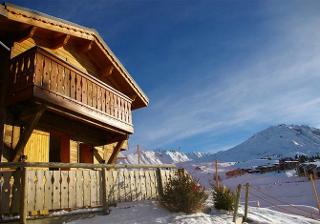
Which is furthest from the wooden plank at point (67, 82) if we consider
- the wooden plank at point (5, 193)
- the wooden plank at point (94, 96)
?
the wooden plank at point (5, 193)

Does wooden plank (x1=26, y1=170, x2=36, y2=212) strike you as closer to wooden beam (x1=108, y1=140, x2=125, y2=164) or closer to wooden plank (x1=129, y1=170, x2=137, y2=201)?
wooden plank (x1=129, y1=170, x2=137, y2=201)

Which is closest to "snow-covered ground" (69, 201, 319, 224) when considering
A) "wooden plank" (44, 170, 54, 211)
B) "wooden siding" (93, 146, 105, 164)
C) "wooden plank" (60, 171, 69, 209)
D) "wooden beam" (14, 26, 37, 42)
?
"wooden plank" (60, 171, 69, 209)

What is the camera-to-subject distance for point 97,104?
566 inches

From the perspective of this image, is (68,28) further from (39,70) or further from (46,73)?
(39,70)

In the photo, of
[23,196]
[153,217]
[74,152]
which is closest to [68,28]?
[74,152]

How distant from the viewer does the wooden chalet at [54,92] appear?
11.5 m

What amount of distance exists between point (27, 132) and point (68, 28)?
195 inches

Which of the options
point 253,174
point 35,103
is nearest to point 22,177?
point 35,103

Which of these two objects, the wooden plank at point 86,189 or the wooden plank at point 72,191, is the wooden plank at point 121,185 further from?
the wooden plank at point 72,191

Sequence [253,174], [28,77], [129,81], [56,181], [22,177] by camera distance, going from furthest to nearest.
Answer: [253,174] < [129,81] < [28,77] < [56,181] < [22,177]

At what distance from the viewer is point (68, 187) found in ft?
32.9

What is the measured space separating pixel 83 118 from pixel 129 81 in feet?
19.3

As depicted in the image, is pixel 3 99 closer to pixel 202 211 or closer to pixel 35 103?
pixel 35 103

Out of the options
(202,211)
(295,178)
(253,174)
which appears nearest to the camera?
(202,211)
